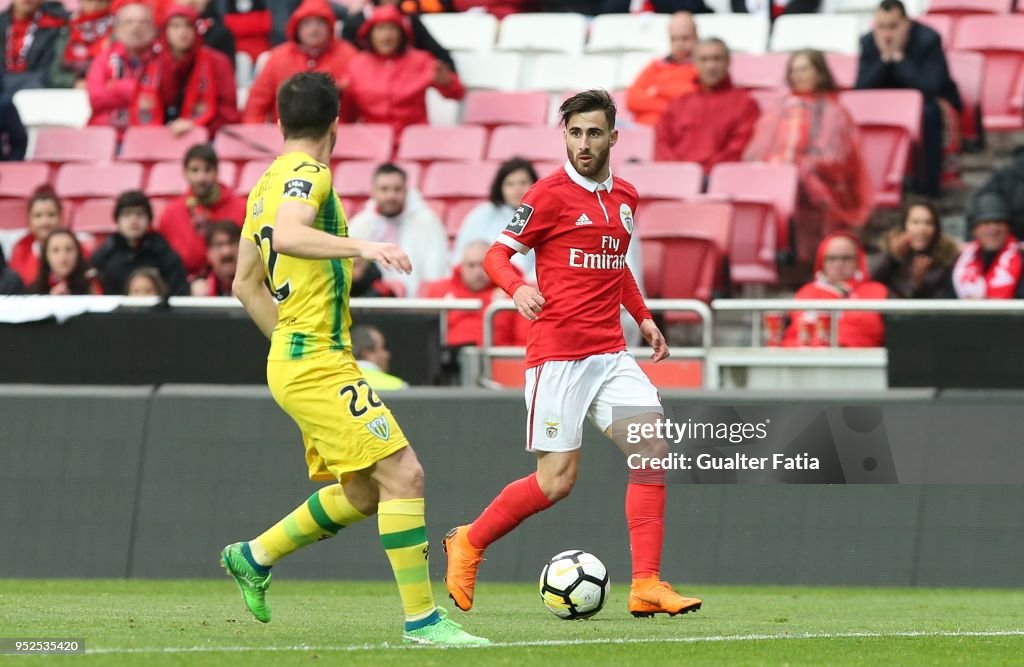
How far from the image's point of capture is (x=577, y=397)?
823 centimetres

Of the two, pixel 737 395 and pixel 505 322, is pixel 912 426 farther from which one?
pixel 505 322

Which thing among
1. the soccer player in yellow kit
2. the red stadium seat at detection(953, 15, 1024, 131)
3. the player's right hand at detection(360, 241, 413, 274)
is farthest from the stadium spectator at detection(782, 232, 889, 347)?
the player's right hand at detection(360, 241, 413, 274)

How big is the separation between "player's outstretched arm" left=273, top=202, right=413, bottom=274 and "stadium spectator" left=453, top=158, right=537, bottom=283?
6.25 metres

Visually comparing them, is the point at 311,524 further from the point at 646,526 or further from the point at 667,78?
the point at 667,78

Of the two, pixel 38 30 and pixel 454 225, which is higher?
pixel 38 30

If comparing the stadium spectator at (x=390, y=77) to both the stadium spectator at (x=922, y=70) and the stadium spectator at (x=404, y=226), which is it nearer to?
the stadium spectator at (x=404, y=226)

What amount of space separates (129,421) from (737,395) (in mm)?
3677

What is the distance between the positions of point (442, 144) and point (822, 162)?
11.5 feet

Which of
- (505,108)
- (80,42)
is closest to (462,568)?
(505,108)

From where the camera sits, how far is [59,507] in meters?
10.9

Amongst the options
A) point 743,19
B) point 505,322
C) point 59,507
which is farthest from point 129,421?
point 743,19

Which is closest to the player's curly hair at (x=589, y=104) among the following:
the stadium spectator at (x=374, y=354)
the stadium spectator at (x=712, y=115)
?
the stadium spectator at (x=374, y=354)

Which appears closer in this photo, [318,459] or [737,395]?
[318,459]

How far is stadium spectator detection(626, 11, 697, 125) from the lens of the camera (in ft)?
52.3
